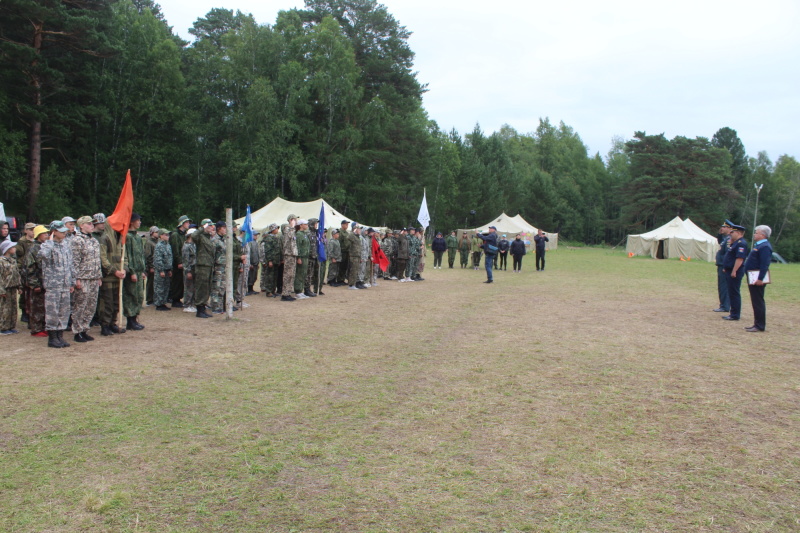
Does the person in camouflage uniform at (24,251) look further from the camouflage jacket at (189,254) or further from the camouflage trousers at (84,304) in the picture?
the camouflage jacket at (189,254)

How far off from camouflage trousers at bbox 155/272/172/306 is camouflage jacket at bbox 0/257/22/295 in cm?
307

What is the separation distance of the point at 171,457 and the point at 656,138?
227 feet

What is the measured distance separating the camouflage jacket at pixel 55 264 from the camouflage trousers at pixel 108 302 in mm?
971

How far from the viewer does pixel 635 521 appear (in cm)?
342

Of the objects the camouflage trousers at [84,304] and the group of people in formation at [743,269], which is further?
the group of people in formation at [743,269]

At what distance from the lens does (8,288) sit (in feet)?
27.9

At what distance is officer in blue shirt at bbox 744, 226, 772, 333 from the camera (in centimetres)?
983

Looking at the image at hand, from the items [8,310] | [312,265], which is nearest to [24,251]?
[8,310]

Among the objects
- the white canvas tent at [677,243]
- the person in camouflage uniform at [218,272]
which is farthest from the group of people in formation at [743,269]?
the white canvas tent at [677,243]

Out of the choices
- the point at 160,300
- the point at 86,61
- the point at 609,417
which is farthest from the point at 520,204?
the point at 609,417

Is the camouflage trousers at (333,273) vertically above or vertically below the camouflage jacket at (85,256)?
below

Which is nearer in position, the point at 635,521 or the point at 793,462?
the point at 635,521

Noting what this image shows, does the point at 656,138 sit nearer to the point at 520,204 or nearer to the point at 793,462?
the point at 520,204

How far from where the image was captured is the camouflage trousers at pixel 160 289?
11562mm
